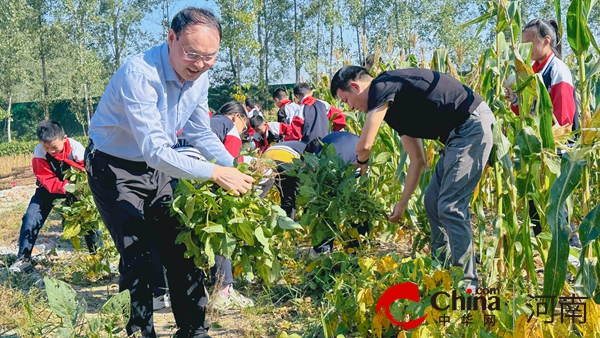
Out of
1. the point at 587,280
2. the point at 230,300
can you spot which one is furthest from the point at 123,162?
the point at 587,280

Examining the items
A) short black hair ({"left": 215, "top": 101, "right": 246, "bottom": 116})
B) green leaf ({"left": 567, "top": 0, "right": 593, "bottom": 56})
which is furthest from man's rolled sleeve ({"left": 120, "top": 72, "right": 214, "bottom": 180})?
short black hair ({"left": 215, "top": 101, "right": 246, "bottom": 116})

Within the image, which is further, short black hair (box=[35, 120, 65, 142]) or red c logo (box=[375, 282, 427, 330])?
short black hair (box=[35, 120, 65, 142])

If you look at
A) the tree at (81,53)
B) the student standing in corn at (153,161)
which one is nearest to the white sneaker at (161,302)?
the student standing in corn at (153,161)

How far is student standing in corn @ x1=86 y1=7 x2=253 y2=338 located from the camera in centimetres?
232

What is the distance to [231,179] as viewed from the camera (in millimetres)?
2465

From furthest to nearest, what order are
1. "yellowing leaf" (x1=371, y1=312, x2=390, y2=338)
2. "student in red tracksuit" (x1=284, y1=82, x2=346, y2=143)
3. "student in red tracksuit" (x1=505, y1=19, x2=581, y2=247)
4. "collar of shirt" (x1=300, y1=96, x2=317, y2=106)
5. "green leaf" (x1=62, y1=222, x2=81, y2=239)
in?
"collar of shirt" (x1=300, y1=96, x2=317, y2=106) → "student in red tracksuit" (x1=284, y1=82, x2=346, y2=143) → "green leaf" (x1=62, y1=222, x2=81, y2=239) → "student in red tracksuit" (x1=505, y1=19, x2=581, y2=247) → "yellowing leaf" (x1=371, y1=312, x2=390, y2=338)

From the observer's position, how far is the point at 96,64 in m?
28.1

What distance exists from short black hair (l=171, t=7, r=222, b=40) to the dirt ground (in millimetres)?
1438

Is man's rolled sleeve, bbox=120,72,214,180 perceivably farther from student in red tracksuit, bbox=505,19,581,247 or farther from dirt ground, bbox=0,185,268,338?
student in red tracksuit, bbox=505,19,581,247

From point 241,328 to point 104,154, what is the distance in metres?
1.30

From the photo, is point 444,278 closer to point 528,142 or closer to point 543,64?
point 528,142

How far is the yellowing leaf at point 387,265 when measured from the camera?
8.48 feet

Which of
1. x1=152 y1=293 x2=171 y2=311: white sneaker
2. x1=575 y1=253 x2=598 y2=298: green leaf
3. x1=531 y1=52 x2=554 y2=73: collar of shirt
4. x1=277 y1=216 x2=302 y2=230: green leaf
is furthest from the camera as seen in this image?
x1=152 y1=293 x2=171 y2=311: white sneaker

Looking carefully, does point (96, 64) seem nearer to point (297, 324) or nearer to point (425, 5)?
point (425, 5)
